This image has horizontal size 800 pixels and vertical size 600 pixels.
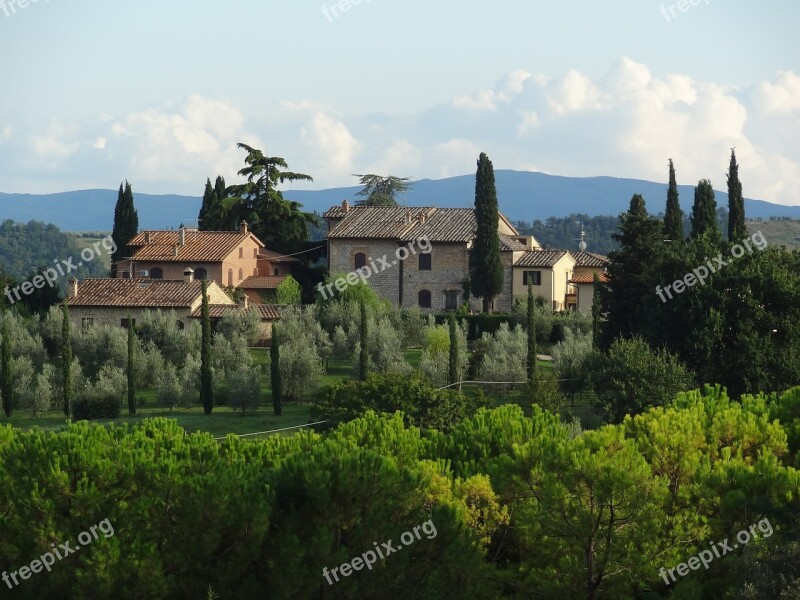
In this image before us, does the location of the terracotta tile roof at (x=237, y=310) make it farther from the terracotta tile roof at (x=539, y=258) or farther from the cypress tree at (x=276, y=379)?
the terracotta tile roof at (x=539, y=258)

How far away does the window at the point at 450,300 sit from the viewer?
200 feet

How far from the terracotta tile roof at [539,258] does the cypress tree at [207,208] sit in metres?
18.2

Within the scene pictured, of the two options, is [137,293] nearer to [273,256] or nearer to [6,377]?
[273,256]

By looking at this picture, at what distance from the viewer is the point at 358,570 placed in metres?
20.0

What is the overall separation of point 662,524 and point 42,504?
9771 millimetres

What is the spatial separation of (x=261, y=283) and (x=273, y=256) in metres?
2.92

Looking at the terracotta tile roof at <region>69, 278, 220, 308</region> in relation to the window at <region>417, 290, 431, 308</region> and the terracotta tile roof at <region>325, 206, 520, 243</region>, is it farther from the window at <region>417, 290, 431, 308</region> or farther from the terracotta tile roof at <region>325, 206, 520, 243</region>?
the window at <region>417, 290, 431, 308</region>

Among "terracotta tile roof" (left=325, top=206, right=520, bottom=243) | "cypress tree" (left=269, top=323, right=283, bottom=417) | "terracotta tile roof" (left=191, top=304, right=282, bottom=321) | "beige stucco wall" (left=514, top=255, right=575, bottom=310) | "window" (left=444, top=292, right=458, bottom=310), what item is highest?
"terracotta tile roof" (left=325, top=206, right=520, bottom=243)

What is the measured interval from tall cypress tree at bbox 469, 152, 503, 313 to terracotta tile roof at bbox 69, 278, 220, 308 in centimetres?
1227

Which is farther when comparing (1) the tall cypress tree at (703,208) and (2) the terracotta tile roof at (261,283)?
(2) the terracotta tile roof at (261,283)

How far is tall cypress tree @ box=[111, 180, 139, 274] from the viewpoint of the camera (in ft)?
219

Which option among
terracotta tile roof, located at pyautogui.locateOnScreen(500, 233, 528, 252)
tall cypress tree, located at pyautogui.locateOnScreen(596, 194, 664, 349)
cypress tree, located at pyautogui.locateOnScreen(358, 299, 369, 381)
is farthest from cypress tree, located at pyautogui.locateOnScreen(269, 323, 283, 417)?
terracotta tile roof, located at pyautogui.locateOnScreen(500, 233, 528, 252)

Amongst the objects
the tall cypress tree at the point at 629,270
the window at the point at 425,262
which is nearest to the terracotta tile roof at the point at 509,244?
the window at the point at 425,262

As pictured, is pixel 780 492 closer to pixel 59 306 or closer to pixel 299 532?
pixel 299 532
